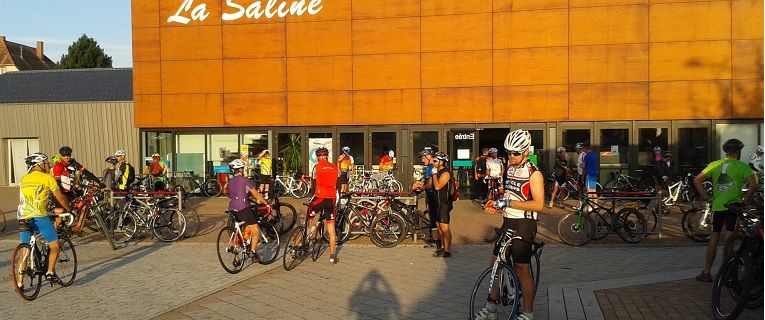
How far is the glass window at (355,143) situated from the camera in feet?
70.3

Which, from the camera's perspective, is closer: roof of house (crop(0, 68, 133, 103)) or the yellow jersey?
the yellow jersey

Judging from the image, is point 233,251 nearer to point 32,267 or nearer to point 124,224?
point 32,267

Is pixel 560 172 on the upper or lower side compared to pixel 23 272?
upper

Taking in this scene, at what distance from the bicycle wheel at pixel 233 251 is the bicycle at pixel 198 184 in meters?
12.8

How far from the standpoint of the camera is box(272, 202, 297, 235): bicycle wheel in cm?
1257

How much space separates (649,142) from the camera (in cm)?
1962

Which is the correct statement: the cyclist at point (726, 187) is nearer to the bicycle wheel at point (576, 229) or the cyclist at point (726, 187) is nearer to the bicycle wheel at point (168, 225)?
the bicycle wheel at point (576, 229)

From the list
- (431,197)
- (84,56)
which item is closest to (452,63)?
(431,197)

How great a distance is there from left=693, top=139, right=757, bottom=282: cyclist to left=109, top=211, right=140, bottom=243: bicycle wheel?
30.4 feet

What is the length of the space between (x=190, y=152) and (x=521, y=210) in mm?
18794

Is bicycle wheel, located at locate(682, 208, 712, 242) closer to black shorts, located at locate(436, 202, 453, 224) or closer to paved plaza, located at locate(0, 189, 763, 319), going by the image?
paved plaza, located at locate(0, 189, 763, 319)

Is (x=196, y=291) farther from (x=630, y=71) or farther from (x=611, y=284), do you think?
(x=630, y=71)

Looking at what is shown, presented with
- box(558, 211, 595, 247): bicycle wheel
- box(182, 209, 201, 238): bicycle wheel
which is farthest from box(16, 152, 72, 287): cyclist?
box(558, 211, 595, 247): bicycle wheel

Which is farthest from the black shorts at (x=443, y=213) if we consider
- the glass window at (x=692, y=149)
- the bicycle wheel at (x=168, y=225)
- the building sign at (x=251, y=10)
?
the building sign at (x=251, y=10)
